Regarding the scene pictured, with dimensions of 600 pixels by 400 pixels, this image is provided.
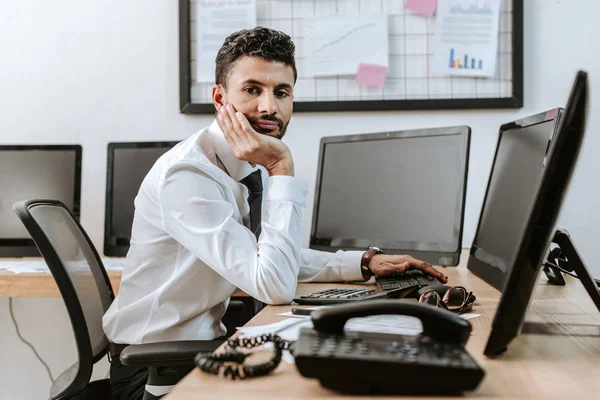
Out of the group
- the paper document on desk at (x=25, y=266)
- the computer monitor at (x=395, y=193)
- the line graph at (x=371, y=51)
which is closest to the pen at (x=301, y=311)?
the computer monitor at (x=395, y=193)

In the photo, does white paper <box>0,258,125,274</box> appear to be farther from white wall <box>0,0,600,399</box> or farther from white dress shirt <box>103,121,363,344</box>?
white dress shirt <box>103,121,363,344</box>

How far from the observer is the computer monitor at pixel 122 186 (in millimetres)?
2090

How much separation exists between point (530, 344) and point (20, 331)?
6.92 feet

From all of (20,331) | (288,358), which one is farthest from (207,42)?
(288,358)

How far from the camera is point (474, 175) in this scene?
7.07 ft

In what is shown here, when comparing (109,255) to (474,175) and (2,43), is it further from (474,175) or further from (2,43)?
(474,175)

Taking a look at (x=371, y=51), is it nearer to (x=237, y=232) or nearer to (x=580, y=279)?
(x=237, y=232)

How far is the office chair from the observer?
105 cm

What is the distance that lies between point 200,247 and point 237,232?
0.26 feet

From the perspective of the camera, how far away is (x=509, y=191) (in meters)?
1.31

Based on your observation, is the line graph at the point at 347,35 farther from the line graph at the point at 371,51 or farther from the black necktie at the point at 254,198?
the black necktie at the point at 254,198

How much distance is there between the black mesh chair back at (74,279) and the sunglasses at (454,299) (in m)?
0.67

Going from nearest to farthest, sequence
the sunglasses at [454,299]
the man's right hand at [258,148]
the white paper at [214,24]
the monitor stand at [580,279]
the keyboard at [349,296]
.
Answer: the monitor stand at [580,279]
the sunglasses at [454,299]
the keyboard at [349,296]
the man's right hand at [258,148]
the white paper at [214,24]

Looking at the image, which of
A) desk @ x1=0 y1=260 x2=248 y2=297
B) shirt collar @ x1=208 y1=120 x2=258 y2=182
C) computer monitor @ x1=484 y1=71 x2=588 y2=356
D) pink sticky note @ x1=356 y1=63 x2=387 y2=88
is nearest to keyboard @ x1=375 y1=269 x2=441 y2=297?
shirt collar @ x1=208 y1=120 x2=258 y2=182
